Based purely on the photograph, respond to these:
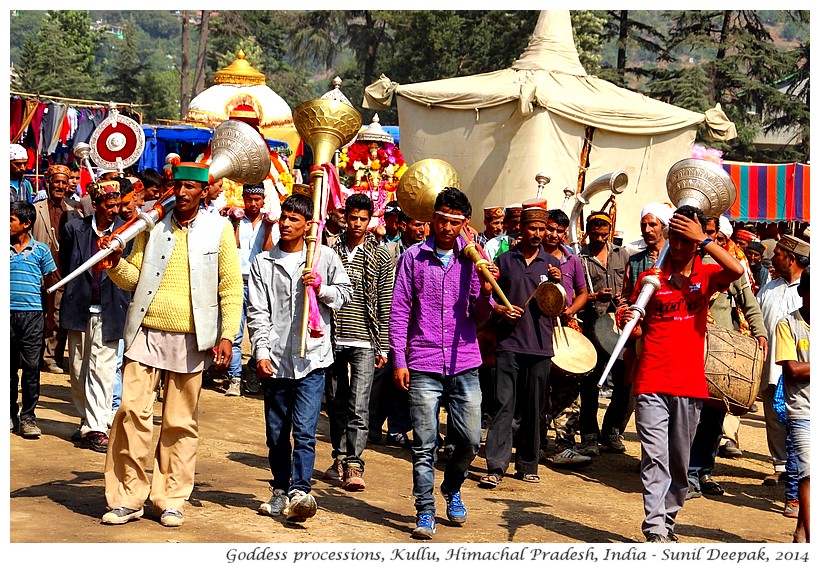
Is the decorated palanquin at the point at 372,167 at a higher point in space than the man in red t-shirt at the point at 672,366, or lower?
higher

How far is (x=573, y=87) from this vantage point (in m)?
18.8

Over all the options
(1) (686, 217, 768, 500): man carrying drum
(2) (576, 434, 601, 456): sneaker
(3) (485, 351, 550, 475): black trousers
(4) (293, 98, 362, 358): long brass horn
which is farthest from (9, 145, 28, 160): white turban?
(1) (686, 217, 768, 500): man carrying drum

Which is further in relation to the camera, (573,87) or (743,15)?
(743,15)

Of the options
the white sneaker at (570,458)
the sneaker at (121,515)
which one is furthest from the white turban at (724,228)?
the sneaker at (121,515)

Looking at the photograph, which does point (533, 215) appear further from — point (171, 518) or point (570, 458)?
point (171, 518)

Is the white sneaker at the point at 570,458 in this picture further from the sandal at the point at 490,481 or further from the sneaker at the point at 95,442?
the sneaker at the point at 95,442

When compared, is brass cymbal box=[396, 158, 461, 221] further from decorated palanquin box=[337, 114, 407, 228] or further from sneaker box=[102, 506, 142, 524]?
decorated palanquin box=[337, 114, 407, 228]

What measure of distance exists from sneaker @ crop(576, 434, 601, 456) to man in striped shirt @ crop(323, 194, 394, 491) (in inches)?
93.3

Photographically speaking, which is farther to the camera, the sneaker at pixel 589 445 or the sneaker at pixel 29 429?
the sneaker at pixel 589 445

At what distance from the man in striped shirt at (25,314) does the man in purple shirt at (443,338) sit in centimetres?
337

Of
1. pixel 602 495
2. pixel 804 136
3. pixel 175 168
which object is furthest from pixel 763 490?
pixel 804 136

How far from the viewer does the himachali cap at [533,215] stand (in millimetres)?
9680

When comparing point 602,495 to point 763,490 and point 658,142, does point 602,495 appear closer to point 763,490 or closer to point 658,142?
point 763,490
